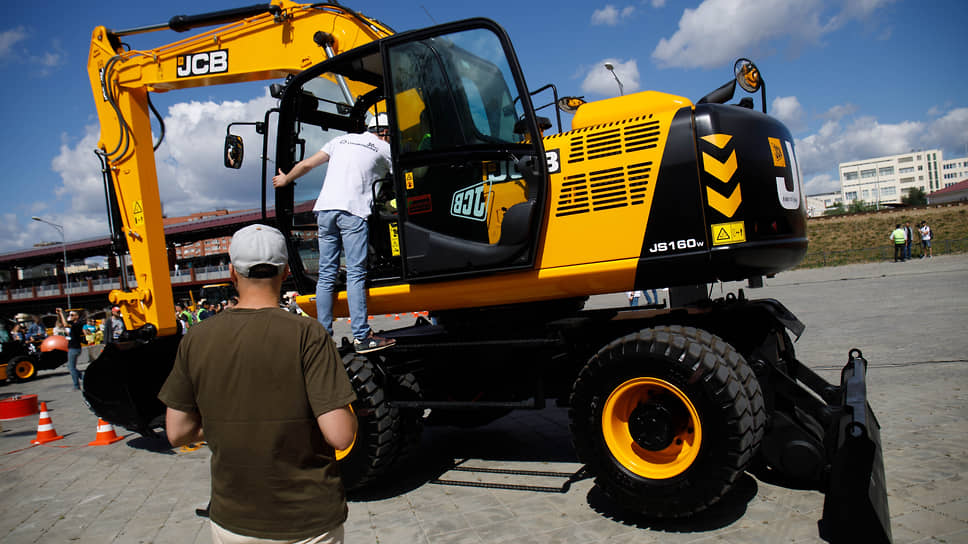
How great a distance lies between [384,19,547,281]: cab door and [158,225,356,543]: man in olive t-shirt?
7.25 ft

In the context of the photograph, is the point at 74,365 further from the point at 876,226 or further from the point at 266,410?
the point at 876,226

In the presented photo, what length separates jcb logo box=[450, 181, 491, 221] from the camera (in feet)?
13.7

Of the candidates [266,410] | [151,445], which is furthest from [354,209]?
[151,445]

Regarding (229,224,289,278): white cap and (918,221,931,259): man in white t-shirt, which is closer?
(229,224,289,278): white cap

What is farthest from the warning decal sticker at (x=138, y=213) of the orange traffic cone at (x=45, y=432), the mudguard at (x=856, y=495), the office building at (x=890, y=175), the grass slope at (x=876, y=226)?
the office building at (x=890, y=175)

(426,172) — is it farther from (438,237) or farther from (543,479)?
(543,479)

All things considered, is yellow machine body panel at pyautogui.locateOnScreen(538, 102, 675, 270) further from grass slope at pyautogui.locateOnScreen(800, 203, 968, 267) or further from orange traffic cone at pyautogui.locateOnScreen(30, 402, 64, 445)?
grass slope at pyautogui.locateOnScreen(800, 203, 968, 267)

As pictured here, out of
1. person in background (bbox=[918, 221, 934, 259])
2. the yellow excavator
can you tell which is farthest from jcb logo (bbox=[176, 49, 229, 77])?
person in background (bbox=[918, 221, 934, 259])

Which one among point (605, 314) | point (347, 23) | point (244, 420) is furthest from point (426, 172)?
point (244, 420)

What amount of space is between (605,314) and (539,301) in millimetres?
496

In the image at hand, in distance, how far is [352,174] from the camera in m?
4.42

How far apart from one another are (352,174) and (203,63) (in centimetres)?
277

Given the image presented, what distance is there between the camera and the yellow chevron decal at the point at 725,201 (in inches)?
140

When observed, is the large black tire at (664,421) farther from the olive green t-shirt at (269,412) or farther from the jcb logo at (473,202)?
the olive green t-shirt at (269,412)
